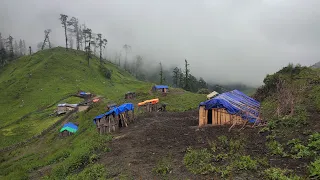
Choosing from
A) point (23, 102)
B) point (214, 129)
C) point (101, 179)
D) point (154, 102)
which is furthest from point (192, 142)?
point (23, 102)

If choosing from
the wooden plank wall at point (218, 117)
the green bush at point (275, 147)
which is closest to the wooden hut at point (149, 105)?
the wooden plank wall at point (218, 117)

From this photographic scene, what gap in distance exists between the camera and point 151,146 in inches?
838

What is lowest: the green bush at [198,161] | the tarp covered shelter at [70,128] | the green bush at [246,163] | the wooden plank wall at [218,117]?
the tarp covered shelter at [70,128]

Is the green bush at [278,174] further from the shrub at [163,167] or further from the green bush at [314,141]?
the shrub at [163,167]

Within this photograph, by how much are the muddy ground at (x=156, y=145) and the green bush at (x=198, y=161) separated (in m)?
0.37

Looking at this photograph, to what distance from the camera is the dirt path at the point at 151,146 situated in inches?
647

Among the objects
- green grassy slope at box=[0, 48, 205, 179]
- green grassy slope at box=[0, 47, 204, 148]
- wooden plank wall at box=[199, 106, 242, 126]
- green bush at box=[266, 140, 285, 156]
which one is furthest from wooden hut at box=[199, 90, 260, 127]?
green grassy slope at box=[0, 47, 204, 148]

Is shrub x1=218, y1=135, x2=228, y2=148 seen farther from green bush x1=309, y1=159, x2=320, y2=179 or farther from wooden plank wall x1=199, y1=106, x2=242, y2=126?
green bush x1=309, y1=159, x2=320, y2=179

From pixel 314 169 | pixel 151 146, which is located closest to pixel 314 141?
pixel 314 169

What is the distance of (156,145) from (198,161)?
18.1 ft

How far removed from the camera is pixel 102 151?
72.6 feet

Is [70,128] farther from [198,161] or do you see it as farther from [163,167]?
[198,161]

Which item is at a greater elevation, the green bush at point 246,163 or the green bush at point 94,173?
the green bush at point 246,163

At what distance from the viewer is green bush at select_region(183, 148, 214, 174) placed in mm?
15102
